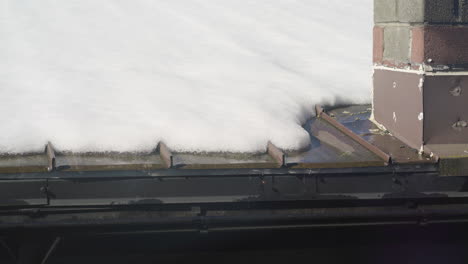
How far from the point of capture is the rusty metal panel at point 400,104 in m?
3.70

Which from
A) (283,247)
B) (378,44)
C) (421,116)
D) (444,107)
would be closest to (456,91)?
(444,107)

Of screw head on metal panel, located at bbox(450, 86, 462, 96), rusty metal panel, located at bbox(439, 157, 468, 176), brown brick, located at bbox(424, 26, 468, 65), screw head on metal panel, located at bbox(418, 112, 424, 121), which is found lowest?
rusty metal panel, located at bbox(439, 157, 468, 176)

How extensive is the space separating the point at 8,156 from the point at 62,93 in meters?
0.84

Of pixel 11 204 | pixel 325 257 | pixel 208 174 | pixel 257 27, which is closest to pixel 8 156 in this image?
pixel 11 204

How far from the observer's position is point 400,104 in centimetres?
397

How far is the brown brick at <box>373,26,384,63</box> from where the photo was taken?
4273 mm

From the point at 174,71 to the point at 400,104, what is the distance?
6.68 ft

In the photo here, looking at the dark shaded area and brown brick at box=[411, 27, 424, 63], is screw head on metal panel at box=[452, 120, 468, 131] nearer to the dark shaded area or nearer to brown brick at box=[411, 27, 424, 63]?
brown brick at box=[411, 27, 424, 63]

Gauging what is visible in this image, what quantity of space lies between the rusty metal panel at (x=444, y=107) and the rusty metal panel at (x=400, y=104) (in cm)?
5

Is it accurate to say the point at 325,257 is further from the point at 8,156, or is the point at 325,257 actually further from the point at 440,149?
the point at 8,156

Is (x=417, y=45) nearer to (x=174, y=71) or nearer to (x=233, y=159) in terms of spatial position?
(x=233, y=159)

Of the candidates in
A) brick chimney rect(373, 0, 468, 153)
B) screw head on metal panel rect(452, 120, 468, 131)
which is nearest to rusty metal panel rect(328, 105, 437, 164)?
brick chimney rect(373, 0, 468, 153)

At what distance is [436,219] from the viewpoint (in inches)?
137

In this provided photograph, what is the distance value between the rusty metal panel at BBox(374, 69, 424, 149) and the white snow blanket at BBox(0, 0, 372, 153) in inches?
24.0
